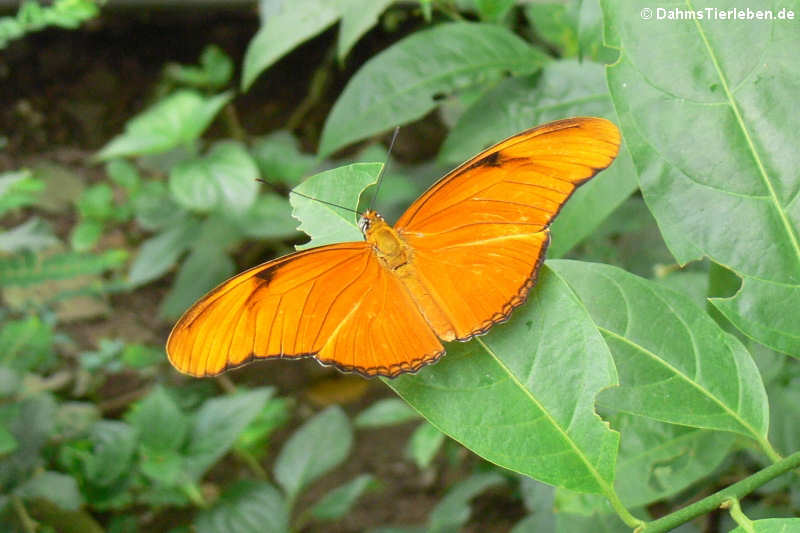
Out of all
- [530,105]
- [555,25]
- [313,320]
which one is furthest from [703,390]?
[555,25]

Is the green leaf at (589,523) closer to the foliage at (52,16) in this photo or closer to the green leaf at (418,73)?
the green leaf at (418,73)

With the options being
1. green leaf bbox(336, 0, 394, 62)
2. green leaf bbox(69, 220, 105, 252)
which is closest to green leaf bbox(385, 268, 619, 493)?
green leaf bbox(336, 0, 394, 62)

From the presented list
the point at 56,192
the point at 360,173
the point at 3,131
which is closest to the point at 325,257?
the point at 360,173

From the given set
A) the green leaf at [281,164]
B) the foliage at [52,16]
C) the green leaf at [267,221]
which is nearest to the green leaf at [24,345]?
the foliage at [52,16]

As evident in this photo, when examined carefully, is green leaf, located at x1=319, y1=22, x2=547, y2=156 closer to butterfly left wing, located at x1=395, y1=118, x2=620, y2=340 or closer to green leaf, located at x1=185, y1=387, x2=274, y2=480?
butterfly left wing, located at x1=395, y1=118, x2=620, y2=340

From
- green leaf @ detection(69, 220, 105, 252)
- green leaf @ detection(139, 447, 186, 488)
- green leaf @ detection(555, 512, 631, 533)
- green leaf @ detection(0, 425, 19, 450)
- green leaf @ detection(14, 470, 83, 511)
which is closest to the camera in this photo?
green leaf @ detection(555, 512, 631, 533)

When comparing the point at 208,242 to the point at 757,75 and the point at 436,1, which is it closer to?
the point at 436,1

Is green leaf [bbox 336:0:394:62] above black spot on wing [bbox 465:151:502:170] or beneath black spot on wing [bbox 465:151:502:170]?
above
